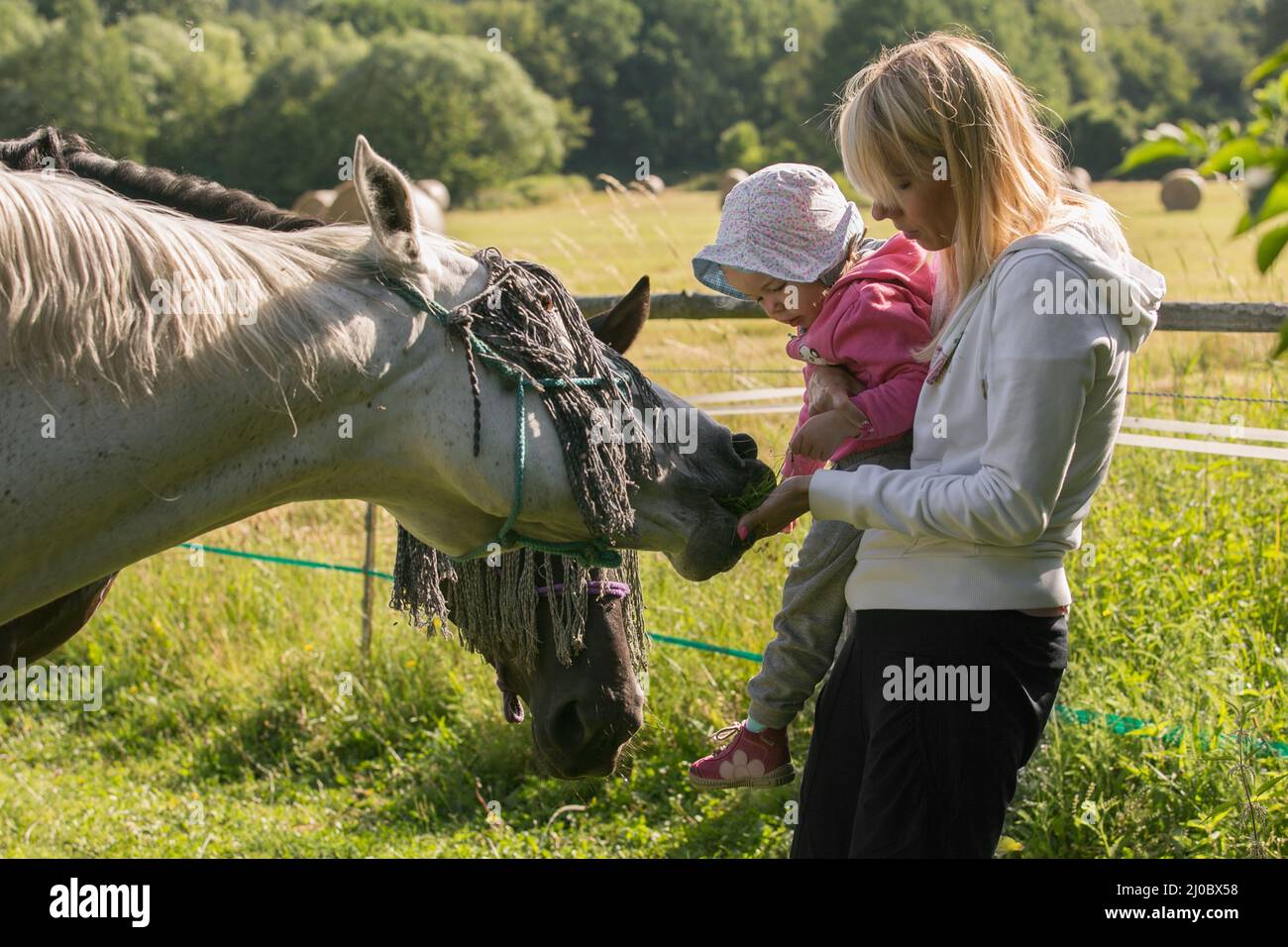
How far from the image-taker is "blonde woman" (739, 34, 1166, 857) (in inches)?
→ 70.7

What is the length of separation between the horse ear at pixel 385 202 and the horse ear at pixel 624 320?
800 mm

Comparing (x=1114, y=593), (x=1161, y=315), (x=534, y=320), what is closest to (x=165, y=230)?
(x=534, y=320)

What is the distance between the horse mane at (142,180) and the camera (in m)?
2.45

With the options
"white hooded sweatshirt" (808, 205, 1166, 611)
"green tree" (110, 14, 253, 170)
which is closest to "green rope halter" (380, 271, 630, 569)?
"white hooded sweatshirt" (808, 205, 1166, 611)

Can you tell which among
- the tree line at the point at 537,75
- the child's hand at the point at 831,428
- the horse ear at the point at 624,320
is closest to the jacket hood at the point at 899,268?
the child's hand at the point at 831,428

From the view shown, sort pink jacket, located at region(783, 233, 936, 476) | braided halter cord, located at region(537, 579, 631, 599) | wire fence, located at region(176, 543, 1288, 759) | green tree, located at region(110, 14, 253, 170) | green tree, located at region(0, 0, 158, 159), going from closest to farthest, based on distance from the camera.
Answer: pink jacket, located at region(783, 233, 936, 476) → braided halter cord, located at region(537, 579, 631, 599) → wire fence, located at region(176, 543, 1288, 759) → green tree, located at region(0, 0, 158, 159) → green tree, located at region(110, 14, 253, 170)

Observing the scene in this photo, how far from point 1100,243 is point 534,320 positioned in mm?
945

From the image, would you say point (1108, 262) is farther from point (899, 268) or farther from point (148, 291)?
point (148, 291)

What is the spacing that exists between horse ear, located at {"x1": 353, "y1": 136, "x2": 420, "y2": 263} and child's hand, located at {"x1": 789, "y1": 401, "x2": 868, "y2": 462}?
2.45 feet

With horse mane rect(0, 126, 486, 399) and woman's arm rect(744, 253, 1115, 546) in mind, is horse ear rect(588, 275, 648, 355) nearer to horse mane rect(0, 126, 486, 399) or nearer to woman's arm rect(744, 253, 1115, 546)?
horse mane rect(0, 126, 486, 399)

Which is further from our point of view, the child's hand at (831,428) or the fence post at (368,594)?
the fence post at (368,594)

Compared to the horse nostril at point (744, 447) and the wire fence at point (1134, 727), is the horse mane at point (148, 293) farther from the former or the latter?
the wire fence at point (1134, 727)

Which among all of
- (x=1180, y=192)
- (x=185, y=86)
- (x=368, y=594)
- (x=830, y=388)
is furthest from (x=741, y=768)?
(x=185, y=86)

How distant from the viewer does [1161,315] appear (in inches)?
169
